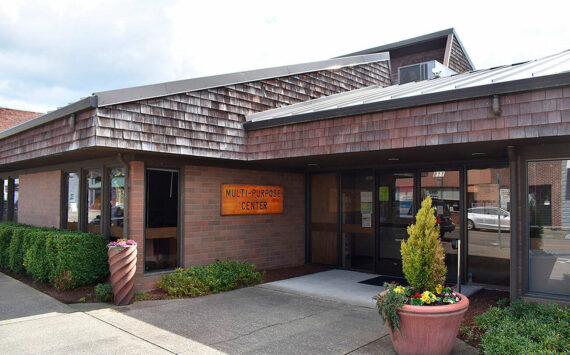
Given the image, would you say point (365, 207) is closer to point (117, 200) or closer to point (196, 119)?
point (196, 119)

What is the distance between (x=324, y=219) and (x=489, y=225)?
12.2ft

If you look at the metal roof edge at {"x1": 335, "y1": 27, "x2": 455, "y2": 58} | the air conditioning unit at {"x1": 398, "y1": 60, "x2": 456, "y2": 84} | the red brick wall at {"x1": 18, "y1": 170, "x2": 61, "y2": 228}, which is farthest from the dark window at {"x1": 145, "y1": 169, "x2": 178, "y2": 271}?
the metal roof edge at {"x1": 335, "y1": 27, "x2": 455, "y2": 58}

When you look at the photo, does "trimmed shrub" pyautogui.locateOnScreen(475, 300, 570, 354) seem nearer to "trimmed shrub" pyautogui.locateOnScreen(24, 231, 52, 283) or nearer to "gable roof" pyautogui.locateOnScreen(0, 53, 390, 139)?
"gable roof" pyautogui.locateOnScreen(0, 53, 390, 139)

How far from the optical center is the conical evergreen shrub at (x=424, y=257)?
464 centimetres

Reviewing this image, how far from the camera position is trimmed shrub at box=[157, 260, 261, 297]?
715 centimetres

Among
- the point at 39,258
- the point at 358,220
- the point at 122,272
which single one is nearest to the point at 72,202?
the point at 39,258

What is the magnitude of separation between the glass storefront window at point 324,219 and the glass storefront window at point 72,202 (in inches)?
213

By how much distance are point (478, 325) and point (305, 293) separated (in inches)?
119

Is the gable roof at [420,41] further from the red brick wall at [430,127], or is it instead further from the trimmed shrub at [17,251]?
the trimmed shrub at [17,251]

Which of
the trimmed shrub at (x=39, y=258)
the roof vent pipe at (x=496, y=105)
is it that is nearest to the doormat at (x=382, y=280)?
the roof vent pipe at (x=496, y=105)

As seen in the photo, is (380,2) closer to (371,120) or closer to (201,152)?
(371,120)

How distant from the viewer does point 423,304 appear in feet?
14.7

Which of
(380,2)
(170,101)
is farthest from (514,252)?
(170,101)

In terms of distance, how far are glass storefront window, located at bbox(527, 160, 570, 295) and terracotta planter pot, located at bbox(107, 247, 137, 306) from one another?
5.84 meters
